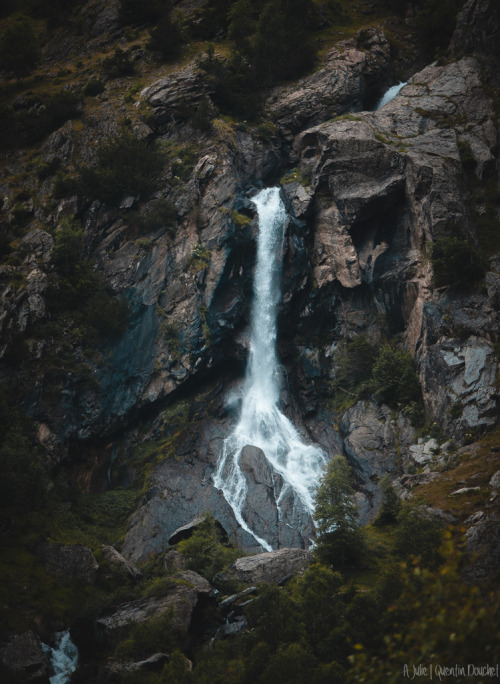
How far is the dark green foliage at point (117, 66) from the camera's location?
5900 centimetres

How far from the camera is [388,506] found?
93.7 feet

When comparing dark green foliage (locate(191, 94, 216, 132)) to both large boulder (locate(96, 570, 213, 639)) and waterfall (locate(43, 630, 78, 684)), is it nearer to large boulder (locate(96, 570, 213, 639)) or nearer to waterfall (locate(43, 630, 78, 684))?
large boulder (locate(96, 570, 213, 639))

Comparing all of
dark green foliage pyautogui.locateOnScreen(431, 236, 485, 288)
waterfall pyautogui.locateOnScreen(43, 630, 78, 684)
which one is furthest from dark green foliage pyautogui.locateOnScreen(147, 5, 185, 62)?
waterfall pyautogui.locateOnScreen(43, 630, 78, 684)

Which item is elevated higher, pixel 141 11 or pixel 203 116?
pixel 141 11

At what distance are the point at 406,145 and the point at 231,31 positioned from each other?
30.2m

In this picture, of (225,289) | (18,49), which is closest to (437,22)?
(225,289)

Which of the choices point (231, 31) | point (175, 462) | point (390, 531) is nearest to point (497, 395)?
point (390, 531)

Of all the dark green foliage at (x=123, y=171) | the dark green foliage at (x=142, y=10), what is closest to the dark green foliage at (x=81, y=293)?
the dark green foliage at (x=123, y=171)

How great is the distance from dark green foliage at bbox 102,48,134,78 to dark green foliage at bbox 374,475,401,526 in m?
54.0

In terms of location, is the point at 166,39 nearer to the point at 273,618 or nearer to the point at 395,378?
the point at 395,378

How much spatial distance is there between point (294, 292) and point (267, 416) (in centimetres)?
1131

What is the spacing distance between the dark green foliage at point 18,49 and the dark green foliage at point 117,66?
365 inches

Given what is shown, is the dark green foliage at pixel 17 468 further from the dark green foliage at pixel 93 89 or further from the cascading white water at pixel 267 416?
the dark green foliage at pixel 93 89

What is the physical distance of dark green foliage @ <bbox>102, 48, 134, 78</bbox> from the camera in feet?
194
